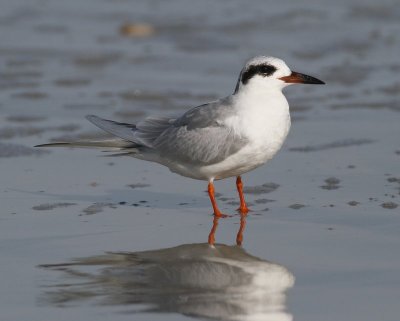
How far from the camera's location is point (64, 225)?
5.90 meters

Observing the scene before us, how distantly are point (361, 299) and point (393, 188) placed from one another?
2.14 m

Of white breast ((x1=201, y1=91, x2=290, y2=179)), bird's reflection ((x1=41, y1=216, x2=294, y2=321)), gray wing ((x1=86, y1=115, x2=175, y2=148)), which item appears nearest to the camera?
bird's reflection ((x1=41, y1=216, x2=294, y2=321))

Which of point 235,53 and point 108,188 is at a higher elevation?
point 235,53

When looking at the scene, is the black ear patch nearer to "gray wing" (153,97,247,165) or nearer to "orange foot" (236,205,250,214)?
"gray wing" (153,97,247,165)

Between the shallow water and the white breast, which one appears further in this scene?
the white breast

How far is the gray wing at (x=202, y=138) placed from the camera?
6.11 m

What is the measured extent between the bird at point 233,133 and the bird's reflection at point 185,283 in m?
0.76

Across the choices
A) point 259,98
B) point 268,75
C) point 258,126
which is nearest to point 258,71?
point 268,75

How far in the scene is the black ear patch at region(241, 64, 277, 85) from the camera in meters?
A: 6.20

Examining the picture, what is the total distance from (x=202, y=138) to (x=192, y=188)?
774 mm

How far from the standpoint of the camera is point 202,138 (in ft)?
20.5

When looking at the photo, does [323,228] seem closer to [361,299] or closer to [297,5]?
[361,299]

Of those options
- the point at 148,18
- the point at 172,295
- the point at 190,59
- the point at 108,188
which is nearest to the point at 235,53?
the point at 190,59

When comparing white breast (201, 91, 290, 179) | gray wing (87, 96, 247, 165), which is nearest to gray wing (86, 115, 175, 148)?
gray wing (87, 96, 247, 165)
